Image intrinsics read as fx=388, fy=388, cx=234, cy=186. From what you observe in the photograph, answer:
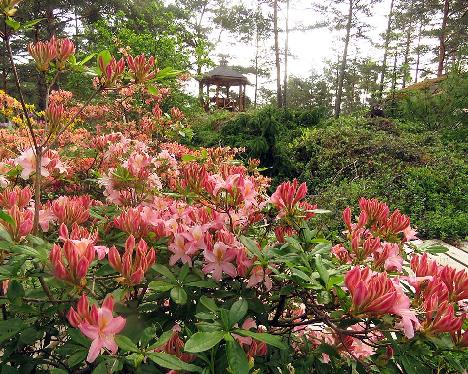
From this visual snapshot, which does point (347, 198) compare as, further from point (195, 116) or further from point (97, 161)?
point (195, 116)

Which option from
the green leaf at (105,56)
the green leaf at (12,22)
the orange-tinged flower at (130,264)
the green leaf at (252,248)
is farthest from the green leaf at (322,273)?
the green leaf at (12,22)

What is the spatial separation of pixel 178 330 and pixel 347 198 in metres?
4.63

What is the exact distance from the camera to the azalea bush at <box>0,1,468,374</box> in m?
0.75

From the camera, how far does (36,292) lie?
897 mm

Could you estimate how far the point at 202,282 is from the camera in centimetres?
86

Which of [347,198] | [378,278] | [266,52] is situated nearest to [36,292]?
[378,278]

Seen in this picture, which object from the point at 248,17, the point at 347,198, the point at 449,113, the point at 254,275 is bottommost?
the point at 347,198

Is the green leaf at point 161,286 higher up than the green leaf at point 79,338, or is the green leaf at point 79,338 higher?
the green leaf at point 161,286

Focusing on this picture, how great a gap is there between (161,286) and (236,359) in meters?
0.23

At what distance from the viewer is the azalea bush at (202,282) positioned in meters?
0.75

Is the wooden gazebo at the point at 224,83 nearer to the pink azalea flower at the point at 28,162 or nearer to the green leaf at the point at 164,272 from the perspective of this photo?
the pink azalea flower at the point at 28,162

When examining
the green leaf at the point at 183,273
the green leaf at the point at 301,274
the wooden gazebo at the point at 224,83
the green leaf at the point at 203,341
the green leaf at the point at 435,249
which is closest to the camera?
the green leaf at the point at 203,341

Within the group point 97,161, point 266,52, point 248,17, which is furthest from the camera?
point 266,52

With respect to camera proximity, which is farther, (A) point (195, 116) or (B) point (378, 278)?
(A) point (195, 116)
